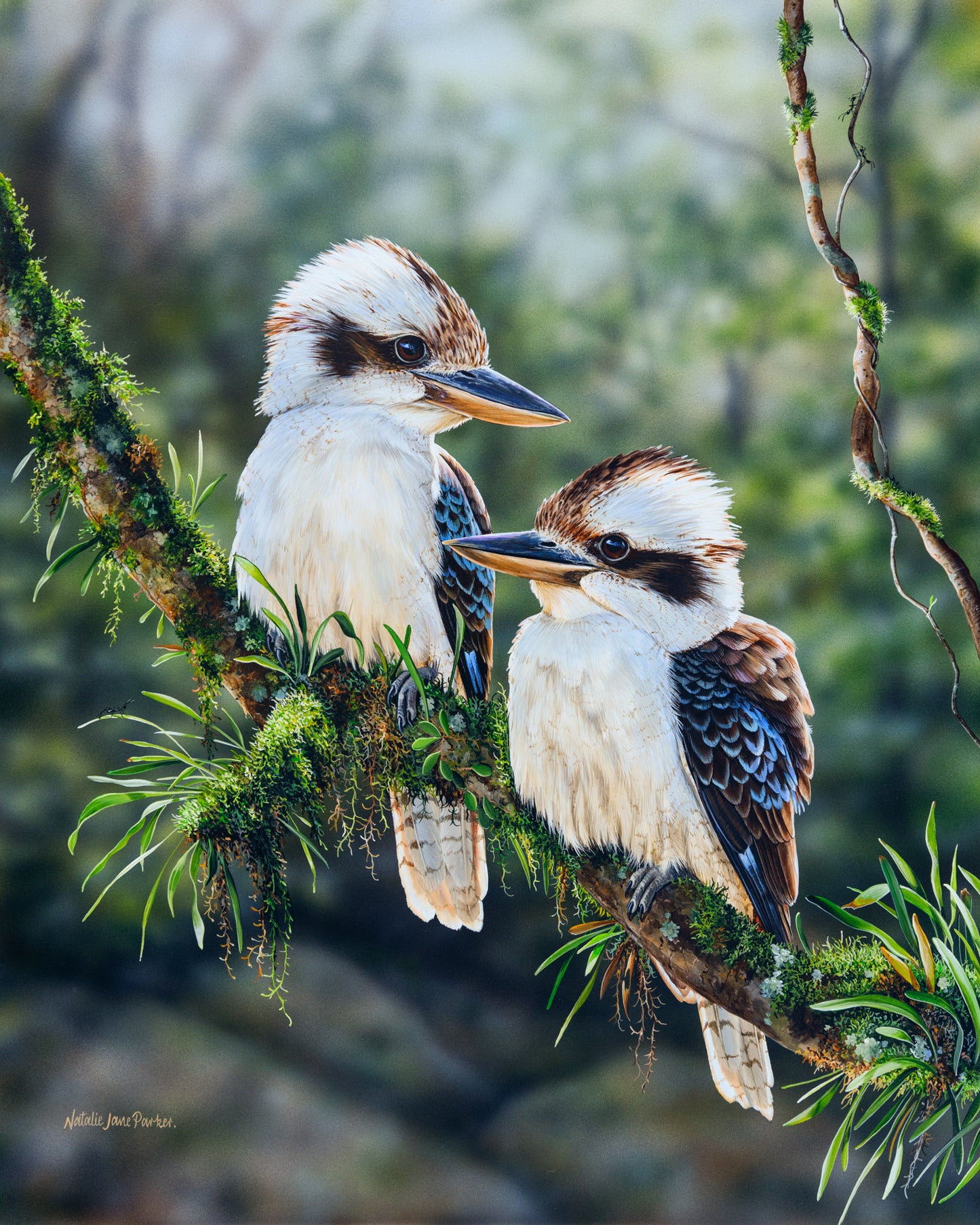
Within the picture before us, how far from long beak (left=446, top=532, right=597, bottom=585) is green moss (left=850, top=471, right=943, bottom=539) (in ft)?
2.05

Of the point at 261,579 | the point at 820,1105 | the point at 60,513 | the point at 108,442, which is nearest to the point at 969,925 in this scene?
the point at 820,1105

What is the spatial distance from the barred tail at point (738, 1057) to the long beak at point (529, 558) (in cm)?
83

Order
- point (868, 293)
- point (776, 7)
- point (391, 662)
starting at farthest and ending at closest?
point (776, 7)
point (868, 293)
point (391, 662)

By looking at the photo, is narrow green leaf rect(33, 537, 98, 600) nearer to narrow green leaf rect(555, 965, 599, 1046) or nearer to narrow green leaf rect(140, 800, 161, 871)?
narrow green leaf rect(140, 800, 161, 871)

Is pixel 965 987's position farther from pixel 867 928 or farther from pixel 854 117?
pixel 854 117

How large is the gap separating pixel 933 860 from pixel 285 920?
3.81 ft

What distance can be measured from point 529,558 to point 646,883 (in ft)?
1.93

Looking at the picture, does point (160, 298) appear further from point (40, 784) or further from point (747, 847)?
point (747, 847)

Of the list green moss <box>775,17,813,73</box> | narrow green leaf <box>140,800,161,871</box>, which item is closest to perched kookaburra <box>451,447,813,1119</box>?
narrow green leaf <box>140,800,161,871</box>

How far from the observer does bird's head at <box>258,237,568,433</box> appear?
1.70 m

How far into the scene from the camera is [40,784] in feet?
6.50

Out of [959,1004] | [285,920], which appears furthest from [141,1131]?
[959,1004]

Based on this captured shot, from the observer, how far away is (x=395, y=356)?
5.59 ft

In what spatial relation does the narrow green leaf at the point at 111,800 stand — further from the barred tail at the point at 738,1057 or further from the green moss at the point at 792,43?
the green moss at the point at 792,43
